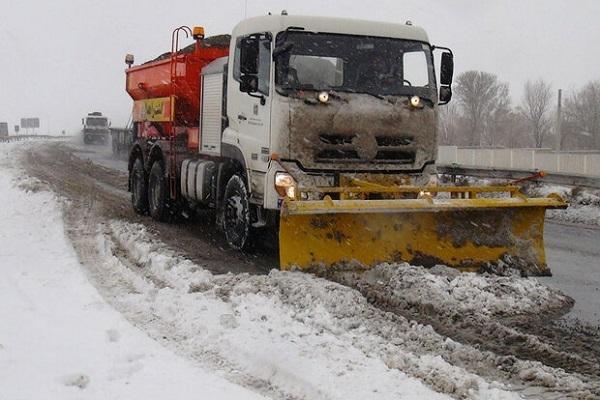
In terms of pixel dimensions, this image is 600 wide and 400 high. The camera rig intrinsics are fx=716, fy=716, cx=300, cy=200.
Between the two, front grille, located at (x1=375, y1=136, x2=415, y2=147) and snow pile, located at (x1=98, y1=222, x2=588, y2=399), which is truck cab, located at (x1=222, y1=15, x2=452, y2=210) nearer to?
front grille, located at (x1=375, y1=136, x2=415, y2=147)

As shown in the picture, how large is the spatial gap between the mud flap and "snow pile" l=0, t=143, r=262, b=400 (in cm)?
206

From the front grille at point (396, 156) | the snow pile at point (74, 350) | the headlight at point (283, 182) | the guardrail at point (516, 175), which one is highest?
the front grille at point (396, 156)

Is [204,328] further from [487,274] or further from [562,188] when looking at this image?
[562,188]

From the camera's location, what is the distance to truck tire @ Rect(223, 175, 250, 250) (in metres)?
8.45

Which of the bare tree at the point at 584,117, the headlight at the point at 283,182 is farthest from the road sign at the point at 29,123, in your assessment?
the headlight at the point at 283,182

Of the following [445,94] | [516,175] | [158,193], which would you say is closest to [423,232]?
[445,94]

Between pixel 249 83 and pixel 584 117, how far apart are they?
76423mm

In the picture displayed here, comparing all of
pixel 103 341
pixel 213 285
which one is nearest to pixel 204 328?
pixel 103 341

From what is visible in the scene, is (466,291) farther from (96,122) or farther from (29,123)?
(29,123)

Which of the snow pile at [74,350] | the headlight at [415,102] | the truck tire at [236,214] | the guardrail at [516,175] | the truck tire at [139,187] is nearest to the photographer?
the snow pile at [74,350]

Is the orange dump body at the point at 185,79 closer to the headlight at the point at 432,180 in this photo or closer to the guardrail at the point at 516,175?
the headlight at the point at 432,180

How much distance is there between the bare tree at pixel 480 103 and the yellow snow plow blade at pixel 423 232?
70812mm

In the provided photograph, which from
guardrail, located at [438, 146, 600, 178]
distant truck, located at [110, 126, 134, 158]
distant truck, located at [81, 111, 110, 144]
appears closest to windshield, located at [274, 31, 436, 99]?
guardrail, located at [438, 146, 600, 178]

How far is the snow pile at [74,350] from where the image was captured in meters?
4.20
